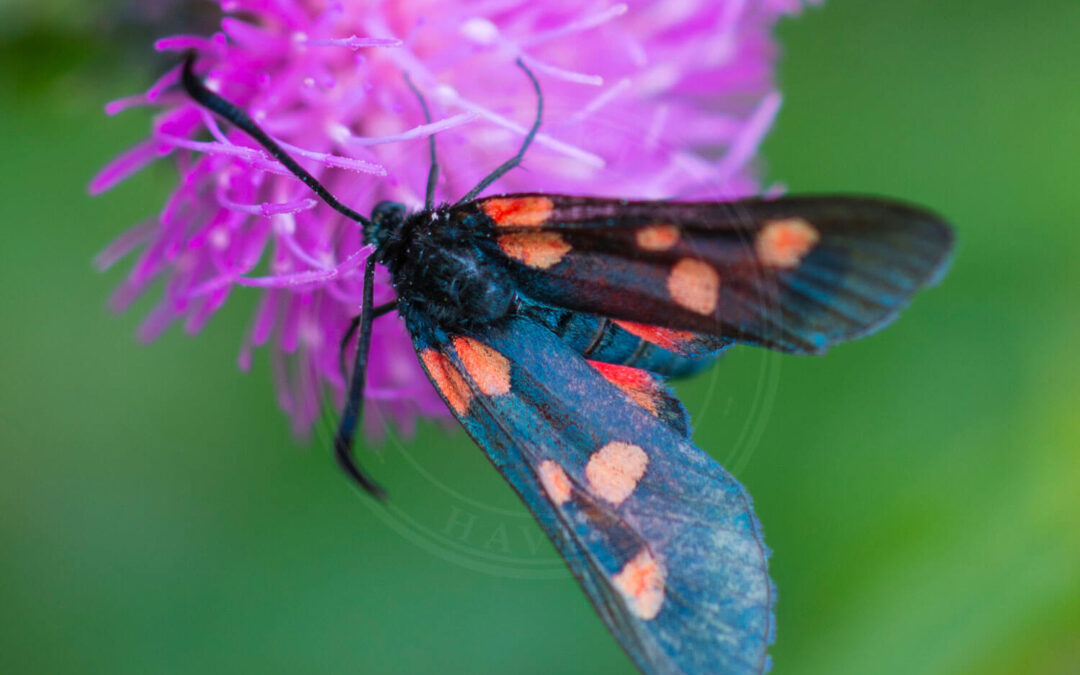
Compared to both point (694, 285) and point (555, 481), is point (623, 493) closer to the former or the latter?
point (555, 481)

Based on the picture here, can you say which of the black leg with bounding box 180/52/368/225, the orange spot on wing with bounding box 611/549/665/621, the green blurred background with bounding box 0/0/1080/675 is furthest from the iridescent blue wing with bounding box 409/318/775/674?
the green blurred background with bounding box 0/0/1080/675

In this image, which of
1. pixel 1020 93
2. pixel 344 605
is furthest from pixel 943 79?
pixel 344 605

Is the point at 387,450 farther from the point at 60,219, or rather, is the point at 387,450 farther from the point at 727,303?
the point at 727,303

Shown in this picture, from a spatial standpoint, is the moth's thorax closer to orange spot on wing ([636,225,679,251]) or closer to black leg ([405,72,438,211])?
black leg ([405,72,438,211])

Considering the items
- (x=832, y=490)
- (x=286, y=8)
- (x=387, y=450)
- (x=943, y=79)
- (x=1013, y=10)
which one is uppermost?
(x=1013, y=10)

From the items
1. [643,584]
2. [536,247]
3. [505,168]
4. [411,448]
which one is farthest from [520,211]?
[411,448]

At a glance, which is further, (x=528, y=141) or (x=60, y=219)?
(x=60, y=219)
